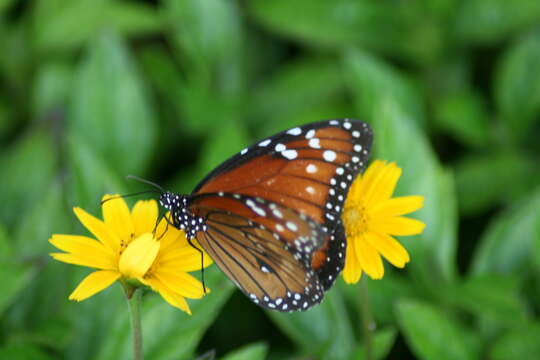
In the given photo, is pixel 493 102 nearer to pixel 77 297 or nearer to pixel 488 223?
pixel 488 223

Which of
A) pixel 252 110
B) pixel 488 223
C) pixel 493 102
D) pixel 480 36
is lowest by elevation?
pixel 488 223

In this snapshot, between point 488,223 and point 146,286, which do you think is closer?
point 146,286

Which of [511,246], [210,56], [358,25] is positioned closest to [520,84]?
[358,25]

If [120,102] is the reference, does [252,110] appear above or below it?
below

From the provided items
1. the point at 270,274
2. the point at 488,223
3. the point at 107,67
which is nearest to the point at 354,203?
the point at 270,274

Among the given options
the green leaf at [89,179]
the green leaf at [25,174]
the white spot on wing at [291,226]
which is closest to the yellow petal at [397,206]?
the white spot on wing at [291,226]

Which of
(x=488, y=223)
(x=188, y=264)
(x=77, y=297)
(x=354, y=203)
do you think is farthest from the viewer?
(x=488, y=223)
